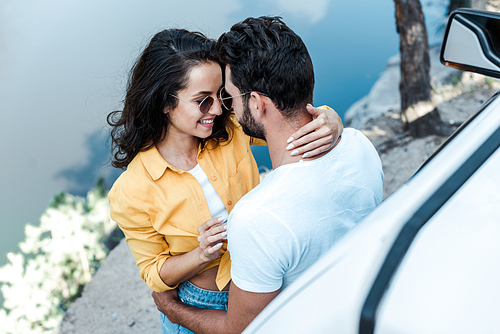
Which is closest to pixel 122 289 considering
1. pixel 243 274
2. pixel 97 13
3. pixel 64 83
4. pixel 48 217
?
pixel 48 217

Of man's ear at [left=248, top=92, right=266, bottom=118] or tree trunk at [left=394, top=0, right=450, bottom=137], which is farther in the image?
tree trunk at [left=394, top=0, right=450, bottom=137]

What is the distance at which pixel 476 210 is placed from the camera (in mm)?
666

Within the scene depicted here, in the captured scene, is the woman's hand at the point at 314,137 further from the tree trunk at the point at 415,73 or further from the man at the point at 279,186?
the tree trunk at the point at 415,73

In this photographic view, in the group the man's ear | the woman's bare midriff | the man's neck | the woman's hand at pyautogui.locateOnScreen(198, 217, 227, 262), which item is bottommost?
the woman's bare midriff

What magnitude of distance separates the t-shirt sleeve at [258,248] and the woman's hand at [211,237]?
0.24 m

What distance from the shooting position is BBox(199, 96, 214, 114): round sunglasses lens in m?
1.59

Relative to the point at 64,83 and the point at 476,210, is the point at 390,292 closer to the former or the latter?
the point at 476,210

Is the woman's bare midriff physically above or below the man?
below

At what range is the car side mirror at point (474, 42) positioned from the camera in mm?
1549

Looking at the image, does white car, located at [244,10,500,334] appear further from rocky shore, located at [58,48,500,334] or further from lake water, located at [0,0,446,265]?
rocky shore, located at [58,48,500,334]

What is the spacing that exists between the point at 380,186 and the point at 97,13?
3.03 m

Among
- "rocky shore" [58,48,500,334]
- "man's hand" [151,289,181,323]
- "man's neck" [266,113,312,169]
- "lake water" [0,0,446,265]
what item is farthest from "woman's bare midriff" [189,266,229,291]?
"rocky shore" [58,48,500,334]

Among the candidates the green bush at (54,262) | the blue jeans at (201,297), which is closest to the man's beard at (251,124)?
the blue jeans at (201,297)

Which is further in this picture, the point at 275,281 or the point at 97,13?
the point at 97,13
